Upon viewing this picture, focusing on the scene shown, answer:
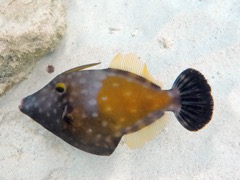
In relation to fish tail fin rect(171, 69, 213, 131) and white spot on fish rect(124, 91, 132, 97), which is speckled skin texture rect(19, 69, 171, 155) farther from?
fish tail fin rect(171, 69, 213, 131)

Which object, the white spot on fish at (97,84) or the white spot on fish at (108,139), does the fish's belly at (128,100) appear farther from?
the white spot on fish at (108,139)

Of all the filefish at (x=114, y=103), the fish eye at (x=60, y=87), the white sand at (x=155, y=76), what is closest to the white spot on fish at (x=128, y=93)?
the filefish at (x=114, y=103)

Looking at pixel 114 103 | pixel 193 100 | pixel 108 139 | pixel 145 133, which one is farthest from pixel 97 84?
pixel 193 100

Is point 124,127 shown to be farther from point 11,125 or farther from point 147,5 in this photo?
point 147,5

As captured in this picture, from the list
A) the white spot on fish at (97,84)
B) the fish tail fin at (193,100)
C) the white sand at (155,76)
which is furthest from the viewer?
the white sand at (155,76)

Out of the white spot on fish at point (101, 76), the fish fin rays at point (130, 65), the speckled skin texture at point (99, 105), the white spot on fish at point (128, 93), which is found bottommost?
the speckled skin texture at point (99, 105)

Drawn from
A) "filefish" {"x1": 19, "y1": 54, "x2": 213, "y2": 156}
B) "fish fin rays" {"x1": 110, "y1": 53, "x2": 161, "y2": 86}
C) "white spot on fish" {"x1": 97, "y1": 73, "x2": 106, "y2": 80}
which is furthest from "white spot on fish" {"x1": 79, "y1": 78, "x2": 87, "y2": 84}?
"fish fin rays" {"x1": 110, "y1": 53, "x2": 161, "y2": 86}

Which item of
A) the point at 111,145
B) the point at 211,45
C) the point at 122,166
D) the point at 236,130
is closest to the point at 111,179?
the point at 122,166
